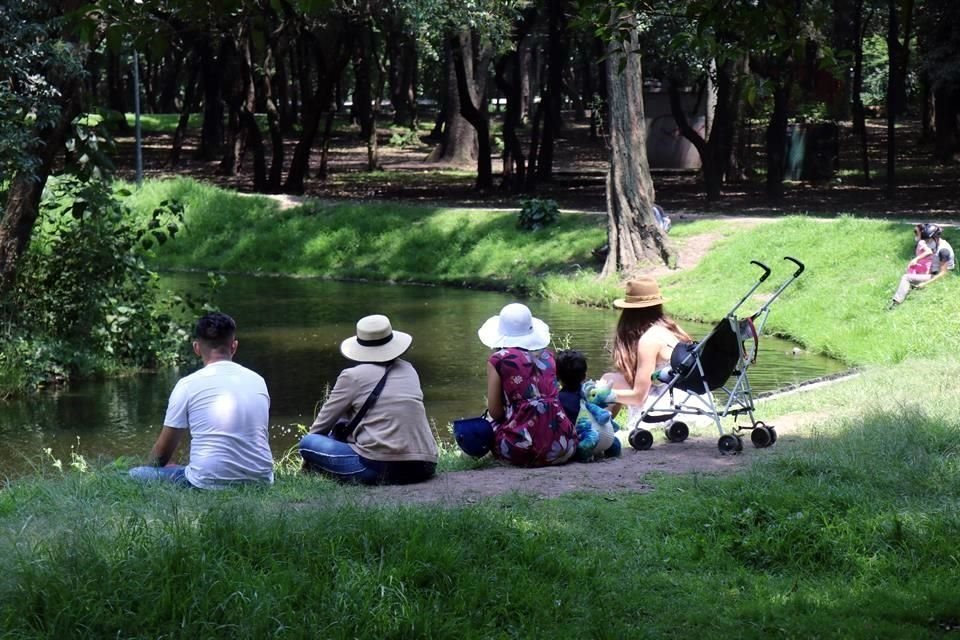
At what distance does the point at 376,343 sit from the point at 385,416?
461mm

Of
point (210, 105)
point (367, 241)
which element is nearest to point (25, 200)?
point (367, 241)

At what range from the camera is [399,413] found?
7676 millimetres

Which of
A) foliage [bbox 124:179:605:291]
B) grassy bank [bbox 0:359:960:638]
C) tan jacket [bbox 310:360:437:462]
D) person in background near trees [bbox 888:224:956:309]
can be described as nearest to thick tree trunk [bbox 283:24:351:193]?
foliage [bbox 124:179:605:291]

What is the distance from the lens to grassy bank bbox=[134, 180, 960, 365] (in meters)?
17.7

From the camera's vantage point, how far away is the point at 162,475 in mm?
7250

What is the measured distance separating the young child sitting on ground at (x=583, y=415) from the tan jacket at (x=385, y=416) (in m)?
1.20

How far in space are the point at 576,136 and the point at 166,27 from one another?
51579mm

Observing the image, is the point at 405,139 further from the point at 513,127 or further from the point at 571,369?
the point at 571,369

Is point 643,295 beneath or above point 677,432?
above

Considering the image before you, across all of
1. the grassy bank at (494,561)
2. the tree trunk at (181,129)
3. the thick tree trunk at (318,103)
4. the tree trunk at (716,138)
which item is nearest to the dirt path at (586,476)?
the grassy bank at (494,561)

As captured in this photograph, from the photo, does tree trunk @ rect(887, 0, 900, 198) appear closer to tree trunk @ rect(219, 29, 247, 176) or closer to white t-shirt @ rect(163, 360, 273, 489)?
tree trunk @ rect(219, 29, 247, 176)

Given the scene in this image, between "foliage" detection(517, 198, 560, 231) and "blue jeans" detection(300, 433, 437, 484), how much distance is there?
19.5 meters

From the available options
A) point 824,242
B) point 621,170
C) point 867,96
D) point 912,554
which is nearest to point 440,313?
A: point 621,170

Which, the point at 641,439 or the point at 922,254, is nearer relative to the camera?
the point at 641,439
